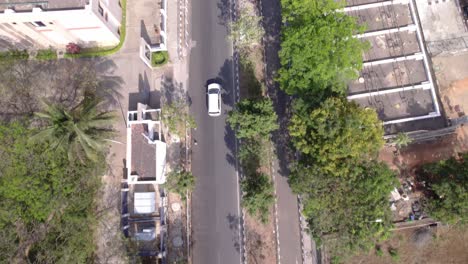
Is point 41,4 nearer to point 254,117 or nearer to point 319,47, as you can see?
point 254,117

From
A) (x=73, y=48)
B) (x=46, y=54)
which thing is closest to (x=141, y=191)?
(x=73, y=48)

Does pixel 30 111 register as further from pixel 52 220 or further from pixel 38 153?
pixel 52 220

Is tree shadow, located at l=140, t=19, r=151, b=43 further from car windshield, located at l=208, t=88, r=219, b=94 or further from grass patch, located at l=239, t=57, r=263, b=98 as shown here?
grass patch, located at l=239, t=57, r=263, b=98

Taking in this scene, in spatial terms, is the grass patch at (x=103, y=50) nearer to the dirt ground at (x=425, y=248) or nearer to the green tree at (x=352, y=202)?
the green tree at (x=352, y=202)

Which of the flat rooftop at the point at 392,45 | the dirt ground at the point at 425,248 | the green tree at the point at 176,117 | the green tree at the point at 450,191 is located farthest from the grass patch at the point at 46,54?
the green tree at the point at 450,191

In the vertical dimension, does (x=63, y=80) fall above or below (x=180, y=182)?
above
